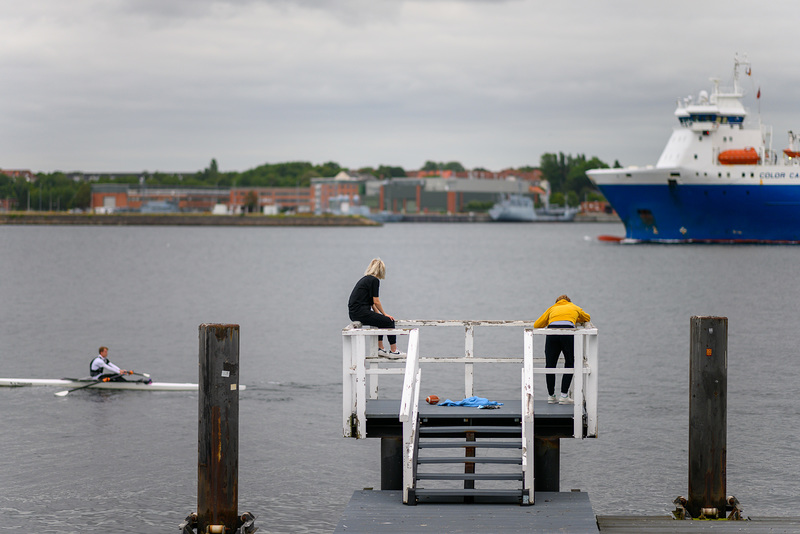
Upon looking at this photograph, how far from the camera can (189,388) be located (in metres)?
25.5

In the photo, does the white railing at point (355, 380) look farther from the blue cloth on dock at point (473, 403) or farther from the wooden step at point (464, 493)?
the wooden step at point (464, 493)

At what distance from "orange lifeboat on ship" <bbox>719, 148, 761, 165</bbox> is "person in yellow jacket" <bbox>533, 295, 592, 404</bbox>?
8338cm

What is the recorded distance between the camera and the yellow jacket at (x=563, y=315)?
500 inches

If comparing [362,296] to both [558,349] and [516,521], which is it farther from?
[516,521]

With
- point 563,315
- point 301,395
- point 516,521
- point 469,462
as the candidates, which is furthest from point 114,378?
point 516,521

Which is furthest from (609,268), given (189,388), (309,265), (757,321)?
(189,388)

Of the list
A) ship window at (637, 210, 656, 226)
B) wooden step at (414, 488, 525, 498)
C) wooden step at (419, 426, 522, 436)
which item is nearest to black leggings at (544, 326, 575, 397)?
wooden step at (419, 426, 522, 436)

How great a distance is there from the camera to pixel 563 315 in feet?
41.8

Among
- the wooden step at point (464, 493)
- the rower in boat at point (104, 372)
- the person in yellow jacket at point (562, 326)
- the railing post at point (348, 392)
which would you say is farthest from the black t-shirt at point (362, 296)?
the rower in boat at point (104, 372)

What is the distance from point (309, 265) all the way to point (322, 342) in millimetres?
61563

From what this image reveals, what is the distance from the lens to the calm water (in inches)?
645

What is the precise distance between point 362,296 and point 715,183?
83.0 metres

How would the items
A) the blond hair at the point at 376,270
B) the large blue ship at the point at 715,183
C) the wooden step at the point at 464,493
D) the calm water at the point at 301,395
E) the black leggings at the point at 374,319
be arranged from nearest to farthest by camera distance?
the wooden step at the point at 464,493 → the black leggings at the point at 374,319 → the blond hair at the point at 376,270 → the calm water at the point at 301,395 → the large blue ship at the point at 715,183

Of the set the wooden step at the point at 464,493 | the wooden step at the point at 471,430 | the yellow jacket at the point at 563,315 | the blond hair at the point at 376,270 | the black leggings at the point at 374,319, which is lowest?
the wooden step at the point at 464,493
